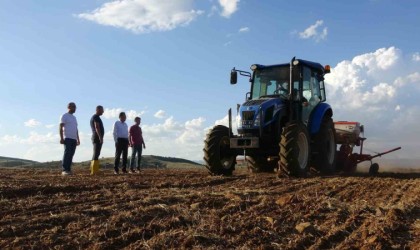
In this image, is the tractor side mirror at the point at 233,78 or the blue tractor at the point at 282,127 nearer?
the blue tractor at the point at 282,127

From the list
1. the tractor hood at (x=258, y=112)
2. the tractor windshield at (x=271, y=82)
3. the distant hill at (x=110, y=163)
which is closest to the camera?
the tractor hood at (x=258, y=112)

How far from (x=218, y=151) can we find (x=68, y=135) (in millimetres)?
3195

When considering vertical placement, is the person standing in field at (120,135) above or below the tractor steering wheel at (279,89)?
below

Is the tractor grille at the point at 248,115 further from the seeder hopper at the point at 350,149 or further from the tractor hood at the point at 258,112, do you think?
the seeder hopper at the point at 350,149

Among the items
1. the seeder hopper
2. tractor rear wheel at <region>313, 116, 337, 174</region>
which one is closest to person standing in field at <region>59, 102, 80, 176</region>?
tractor rear wheel at <region>313, 116, 337, 174</region>

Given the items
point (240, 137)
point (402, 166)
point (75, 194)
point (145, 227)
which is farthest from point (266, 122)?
point (402, 166)

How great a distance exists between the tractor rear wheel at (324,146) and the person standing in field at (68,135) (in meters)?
5.46

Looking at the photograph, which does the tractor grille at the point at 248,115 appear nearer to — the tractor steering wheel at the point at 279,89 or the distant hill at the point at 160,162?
the tractor steering wheel at the point at 279,89

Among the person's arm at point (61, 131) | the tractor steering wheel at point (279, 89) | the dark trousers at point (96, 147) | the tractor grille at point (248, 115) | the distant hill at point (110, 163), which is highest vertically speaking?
the tractor steering wheel at point (279, 89)

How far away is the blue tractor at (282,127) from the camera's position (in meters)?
9.14

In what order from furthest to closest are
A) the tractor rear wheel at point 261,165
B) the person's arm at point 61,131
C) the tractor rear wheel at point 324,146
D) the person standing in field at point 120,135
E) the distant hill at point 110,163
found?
the distant hill at point 110,163
the tractor rear wheel at point 261,165
the person standing in field at point 120,135
the tractor rear wheel at point 324,146
the person's arm at point 61,131

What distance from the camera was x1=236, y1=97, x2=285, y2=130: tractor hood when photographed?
9406 millimetres

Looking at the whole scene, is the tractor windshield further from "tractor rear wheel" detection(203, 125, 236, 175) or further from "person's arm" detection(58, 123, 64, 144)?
"person's arm" detection(58, 123, 64, 144)

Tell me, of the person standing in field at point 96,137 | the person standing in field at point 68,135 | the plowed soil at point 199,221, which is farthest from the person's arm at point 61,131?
the plowed soil at point 199,221
